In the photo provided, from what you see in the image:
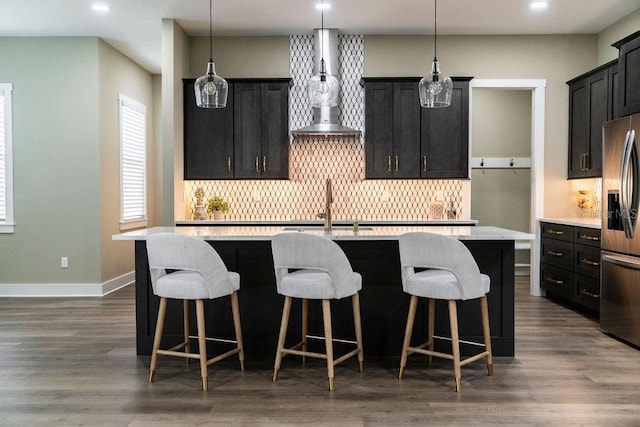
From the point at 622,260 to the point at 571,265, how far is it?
1334 mm

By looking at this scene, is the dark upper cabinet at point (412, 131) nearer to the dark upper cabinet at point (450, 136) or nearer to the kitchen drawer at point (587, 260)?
the dark upper cabinet at point (450, 136)

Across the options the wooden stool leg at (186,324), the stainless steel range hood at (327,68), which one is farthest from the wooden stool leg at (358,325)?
the stainless steel range hood at (327,68)

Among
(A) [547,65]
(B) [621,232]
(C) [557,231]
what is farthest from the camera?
(A) [547,65]

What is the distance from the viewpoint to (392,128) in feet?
20.3

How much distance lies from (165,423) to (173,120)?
12.6ft

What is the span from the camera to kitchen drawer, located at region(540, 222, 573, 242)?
555cm

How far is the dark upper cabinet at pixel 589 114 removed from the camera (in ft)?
17.8

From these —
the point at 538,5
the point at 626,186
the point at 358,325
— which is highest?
the point at 538,5

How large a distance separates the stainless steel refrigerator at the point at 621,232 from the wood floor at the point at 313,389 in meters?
0.23

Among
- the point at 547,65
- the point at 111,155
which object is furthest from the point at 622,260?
the point at 111,155

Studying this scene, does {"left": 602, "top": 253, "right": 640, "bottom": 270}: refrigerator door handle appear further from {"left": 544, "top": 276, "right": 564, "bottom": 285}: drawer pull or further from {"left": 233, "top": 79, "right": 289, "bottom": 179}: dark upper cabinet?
{"left": 233, "top": 79, "right": 289, "bottom": 179}: dark upper cabinet

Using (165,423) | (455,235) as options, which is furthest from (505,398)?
(165,423)

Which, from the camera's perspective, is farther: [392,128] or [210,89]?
[392,128]

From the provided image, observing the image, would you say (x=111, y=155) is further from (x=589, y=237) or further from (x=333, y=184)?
(x=589, y=237)
